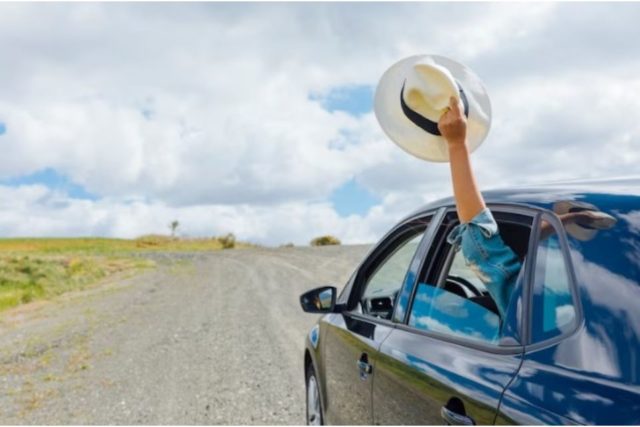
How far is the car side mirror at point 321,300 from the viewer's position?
14.1ft

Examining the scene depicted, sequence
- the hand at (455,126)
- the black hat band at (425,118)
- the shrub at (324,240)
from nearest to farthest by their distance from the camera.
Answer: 1. the hand at (455,126)
2. the black hat band at (425,118)
3. the shrub at (324,240)

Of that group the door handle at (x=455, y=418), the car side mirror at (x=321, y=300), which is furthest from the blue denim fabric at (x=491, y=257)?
the car side mirror at (x=321, y=300)

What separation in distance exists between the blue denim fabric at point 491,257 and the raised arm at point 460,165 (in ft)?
0.12

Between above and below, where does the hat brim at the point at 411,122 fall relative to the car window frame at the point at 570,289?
above

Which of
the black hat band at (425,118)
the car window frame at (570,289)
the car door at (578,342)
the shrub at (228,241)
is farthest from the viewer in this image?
the shrub at (228,241)

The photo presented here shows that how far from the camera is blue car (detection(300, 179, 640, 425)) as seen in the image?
1868mm

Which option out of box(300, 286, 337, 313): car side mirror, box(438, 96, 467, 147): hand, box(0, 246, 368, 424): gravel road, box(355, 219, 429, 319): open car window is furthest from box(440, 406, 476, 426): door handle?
box(0, 246, 368, 424): gravel road

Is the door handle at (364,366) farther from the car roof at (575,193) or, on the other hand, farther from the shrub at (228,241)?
the shrub at (228,241)

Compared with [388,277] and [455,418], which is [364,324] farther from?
[455,418]

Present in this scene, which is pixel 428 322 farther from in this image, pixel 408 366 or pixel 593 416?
pixel 593 416

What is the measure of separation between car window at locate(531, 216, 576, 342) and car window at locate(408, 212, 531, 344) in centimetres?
9

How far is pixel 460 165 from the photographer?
104 inches

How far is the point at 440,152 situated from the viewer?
2916 mm

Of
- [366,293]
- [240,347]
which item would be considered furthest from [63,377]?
[366,293]
